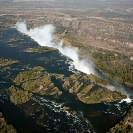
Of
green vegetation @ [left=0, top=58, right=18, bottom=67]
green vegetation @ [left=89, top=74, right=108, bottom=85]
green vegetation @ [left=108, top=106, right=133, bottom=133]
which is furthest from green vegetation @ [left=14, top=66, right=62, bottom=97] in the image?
green vegetation @ [left=108, top=106, right=133, bottom=133]

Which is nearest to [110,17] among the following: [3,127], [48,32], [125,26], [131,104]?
[125,26]

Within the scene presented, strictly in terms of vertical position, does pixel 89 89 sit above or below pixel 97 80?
below

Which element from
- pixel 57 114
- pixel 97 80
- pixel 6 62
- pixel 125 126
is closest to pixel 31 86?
pixel 57 114

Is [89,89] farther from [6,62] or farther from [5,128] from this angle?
[6,62]

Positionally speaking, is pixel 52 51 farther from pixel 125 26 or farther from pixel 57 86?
pixel 125 26

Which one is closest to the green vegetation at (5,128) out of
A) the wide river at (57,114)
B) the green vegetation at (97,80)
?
the wide river at (57,114)

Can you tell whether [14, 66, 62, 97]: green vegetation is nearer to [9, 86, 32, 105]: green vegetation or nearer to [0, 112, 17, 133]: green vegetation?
[9, 86, 32, 105]: green vegetation

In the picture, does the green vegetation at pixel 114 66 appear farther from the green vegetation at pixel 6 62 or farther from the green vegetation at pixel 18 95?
the green vegetation at pixel 6 62
